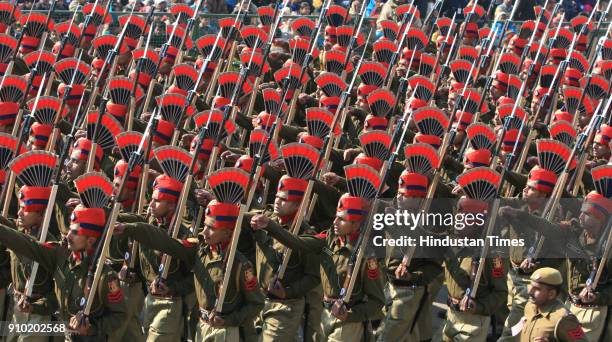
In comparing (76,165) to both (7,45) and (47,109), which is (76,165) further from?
(7,45)

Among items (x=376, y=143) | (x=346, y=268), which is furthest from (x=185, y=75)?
(x=346, y=268)

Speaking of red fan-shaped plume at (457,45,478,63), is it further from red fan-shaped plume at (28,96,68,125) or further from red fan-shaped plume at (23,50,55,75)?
red fan-shaped plume at (28,96,68,125)

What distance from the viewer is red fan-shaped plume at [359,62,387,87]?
17.2 meters

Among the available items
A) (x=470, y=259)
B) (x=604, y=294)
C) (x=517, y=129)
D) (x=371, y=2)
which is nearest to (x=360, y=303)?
(x=470, y=259)

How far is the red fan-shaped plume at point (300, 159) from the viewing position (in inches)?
494

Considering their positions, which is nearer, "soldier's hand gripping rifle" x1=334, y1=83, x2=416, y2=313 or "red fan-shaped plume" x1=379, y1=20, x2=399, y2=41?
"soldier's hand gripping rifle" x1=334, y1=83, x2=416, y2=313

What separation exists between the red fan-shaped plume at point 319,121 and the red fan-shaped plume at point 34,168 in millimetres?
3634

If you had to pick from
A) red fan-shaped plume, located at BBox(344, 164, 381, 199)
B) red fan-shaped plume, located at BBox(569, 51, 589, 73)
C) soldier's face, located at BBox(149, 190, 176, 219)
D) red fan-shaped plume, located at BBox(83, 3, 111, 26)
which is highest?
red fan-shaped plume, located at BBox(569, 51, 589, 73)

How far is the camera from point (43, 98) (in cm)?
1491

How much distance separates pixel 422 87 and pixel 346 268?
534cm

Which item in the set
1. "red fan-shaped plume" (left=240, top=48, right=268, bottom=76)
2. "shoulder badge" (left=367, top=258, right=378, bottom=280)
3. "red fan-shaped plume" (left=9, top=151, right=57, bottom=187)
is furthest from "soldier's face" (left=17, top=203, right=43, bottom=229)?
"red fan-shaped plume" (left=240, top=48, right=268, bottom=76)

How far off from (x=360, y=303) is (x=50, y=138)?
494cm

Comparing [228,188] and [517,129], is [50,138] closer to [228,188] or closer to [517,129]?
[228,188]

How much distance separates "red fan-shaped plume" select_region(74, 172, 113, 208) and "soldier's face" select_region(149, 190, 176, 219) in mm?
934
